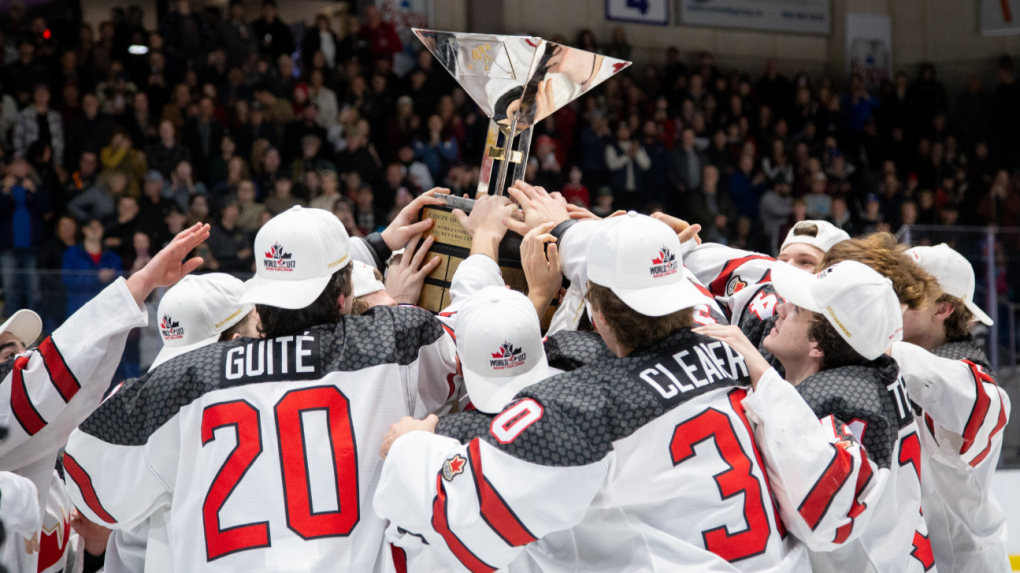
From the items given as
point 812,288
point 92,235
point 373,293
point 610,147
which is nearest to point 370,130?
point 610,147

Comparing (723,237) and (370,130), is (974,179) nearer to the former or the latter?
(723,237)

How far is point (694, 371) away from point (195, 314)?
1.51 metres

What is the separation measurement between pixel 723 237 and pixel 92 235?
6.82m

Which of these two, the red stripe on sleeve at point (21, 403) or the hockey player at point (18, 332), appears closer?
the red stripe on sleeve at point (21, 403)

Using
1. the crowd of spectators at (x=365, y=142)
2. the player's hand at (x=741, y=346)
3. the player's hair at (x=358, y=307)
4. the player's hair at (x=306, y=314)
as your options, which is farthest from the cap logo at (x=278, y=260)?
the crowd of spectators at (x=365, y=142)

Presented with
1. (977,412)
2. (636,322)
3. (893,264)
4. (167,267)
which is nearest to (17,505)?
(167,267)

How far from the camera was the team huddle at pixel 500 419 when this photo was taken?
6.92ft

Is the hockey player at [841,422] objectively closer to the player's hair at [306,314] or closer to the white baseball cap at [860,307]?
the white baseball cap at [860,307]

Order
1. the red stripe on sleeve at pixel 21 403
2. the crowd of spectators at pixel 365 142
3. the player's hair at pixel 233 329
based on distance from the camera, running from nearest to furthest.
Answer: the red stripe on sleeve at pixel 21 403 → the player's hair at pixel 233 329 → the crowd of spectators at pixel 365 142

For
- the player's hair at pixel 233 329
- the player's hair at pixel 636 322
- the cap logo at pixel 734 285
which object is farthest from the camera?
the cap logo at pixel 734 285

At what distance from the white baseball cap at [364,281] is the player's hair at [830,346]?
1311 mm

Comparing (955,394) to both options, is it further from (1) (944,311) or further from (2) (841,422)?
(2) (841,422)

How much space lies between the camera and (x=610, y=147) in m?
11.3

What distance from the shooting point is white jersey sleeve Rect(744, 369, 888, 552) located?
2154mm
